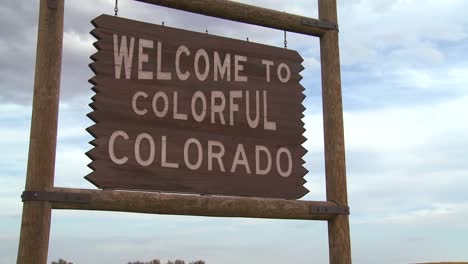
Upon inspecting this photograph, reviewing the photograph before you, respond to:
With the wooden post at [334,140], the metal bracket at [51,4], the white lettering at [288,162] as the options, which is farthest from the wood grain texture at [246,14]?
the white lettering at [288,162]

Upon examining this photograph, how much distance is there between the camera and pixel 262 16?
20.9ft

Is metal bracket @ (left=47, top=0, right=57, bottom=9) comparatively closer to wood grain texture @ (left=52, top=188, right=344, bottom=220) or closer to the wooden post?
wood grain texture @ (left=52, top=188, right=344, bottom=220)

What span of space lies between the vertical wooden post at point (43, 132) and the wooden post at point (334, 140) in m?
2.88

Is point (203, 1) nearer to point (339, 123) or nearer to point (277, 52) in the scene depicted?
point (277, 52)

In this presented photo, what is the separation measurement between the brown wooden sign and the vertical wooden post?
1.09 feet

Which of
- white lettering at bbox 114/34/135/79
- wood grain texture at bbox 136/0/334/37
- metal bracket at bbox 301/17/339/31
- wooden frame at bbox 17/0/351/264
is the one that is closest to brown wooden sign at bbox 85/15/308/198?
white lettering at bbox 114/34/135/79

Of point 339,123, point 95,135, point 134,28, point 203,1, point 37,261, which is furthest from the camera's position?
point 339,123

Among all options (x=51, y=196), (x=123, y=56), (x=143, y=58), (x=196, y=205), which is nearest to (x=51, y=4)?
(x=123, y=56)

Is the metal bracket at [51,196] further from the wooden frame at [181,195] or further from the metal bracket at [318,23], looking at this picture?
the metal bracket at [318,23]

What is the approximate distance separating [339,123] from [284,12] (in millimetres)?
1364

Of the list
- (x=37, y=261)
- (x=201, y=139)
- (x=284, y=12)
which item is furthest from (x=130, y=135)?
(x=284, y=12)

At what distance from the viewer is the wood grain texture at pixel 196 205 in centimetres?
512

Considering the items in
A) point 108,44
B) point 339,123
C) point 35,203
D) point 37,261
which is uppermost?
→ point 108,44

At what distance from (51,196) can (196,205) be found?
1.31m
